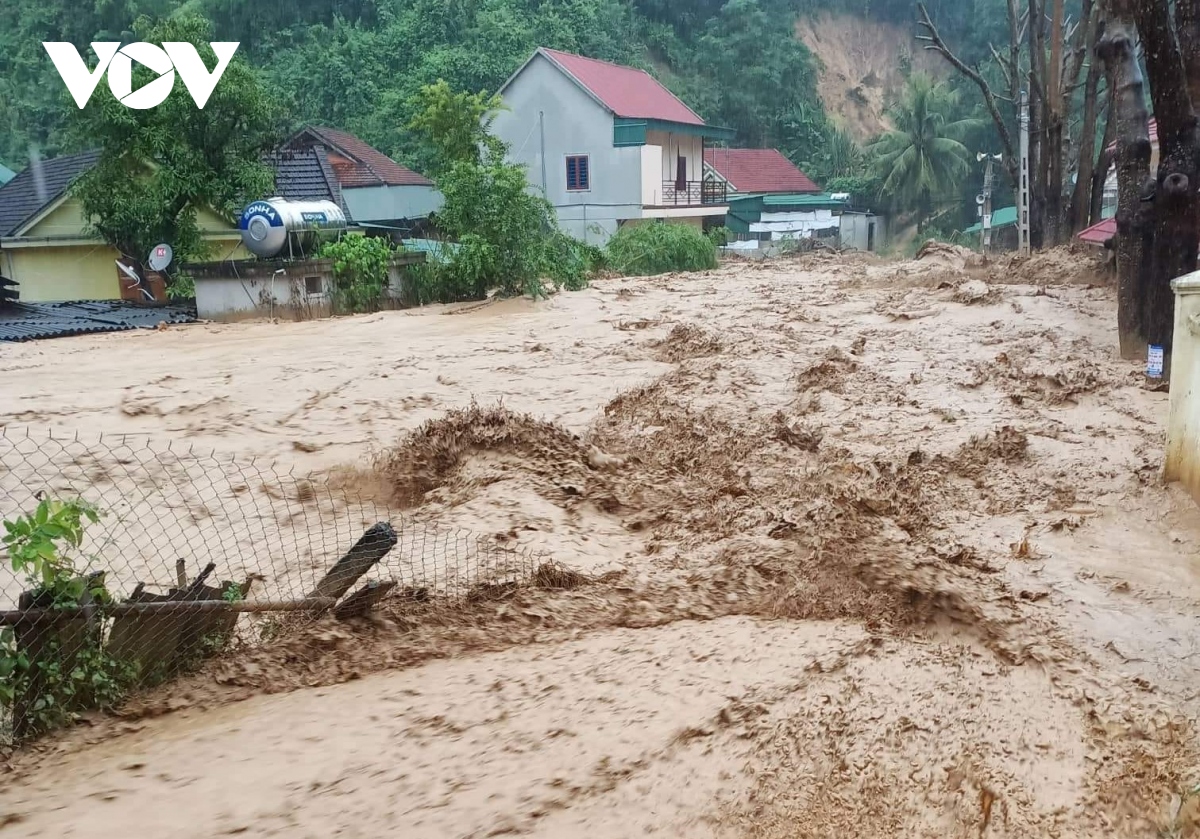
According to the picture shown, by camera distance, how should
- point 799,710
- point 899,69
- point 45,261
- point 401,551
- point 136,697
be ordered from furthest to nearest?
1. point 899,69
2. point 45,261
3. point 401,551
4. point 136,697
5. point 799,710

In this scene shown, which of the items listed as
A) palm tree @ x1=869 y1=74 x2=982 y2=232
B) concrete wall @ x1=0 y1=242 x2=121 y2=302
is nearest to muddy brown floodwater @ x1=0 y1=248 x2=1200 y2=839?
concrete wall @ x1=0 y1=242 x2=121 y2=302

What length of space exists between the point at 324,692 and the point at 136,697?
2.25 ft

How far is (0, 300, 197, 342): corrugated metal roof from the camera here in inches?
562

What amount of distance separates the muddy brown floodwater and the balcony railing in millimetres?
23049

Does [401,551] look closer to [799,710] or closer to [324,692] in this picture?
[324,692]

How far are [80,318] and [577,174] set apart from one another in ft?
57.0

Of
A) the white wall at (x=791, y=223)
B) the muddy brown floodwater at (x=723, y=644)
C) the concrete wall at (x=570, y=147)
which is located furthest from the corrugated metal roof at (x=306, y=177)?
the white wall at (x=791, y=223)

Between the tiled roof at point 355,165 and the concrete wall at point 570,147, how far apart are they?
3744mm

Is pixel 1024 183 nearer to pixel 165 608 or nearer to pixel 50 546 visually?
pixel 165 608

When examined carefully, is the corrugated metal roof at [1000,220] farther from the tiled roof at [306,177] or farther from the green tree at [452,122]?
the tiled roof at [306,177]

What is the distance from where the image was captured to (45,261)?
22281 millimetres

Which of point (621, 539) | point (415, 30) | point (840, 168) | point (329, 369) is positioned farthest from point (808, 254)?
point (621, 539)

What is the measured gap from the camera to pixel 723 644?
4215mm

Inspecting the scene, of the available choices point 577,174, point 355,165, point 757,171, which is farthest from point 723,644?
point 757,171
